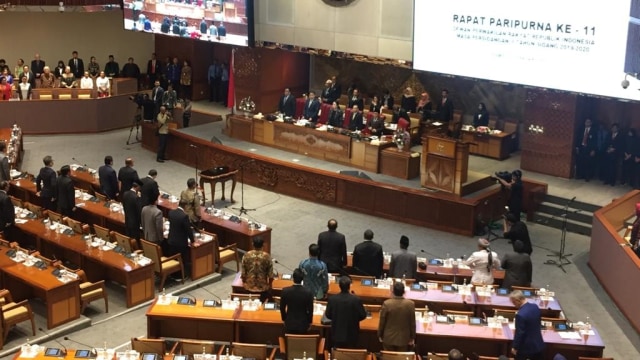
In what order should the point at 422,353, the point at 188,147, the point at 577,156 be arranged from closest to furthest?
the point at 422,353, the point at 577,156, the point at 188,147

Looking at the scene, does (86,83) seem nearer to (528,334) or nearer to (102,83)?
(102,83)

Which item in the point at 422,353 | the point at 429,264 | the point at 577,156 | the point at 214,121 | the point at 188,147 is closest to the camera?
the point at 422,353

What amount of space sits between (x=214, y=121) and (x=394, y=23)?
6.54 metres

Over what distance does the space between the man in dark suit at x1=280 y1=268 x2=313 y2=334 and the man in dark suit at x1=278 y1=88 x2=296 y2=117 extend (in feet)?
36.7

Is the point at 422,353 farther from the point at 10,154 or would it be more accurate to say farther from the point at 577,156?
the point at 10,154

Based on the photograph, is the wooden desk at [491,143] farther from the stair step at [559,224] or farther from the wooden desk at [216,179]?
the wooden desk at [216,179]

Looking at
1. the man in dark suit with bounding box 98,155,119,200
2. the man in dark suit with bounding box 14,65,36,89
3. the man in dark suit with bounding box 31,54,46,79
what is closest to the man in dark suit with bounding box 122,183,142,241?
the man in dark suit with bounding box 98,155,119,200

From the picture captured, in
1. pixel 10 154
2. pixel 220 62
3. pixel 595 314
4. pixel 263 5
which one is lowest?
pixel 595 314

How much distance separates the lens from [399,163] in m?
17.8

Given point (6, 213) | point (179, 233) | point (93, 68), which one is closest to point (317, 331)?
point (179, 233)

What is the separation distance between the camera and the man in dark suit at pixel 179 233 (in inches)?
508

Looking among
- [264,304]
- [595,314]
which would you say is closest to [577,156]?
[595,314]

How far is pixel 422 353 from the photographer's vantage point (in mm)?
10328

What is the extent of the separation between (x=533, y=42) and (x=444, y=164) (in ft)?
9.35
